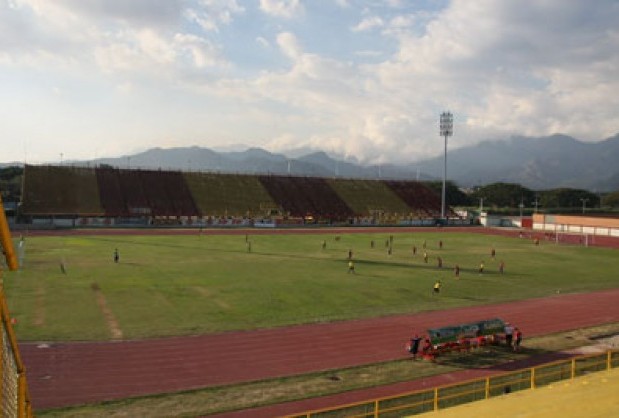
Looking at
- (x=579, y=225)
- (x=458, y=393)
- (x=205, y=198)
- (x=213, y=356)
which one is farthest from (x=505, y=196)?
A: (x=458, y=393)

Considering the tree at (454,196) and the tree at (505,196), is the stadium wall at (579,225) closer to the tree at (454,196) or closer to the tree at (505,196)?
the tree at (454,196)

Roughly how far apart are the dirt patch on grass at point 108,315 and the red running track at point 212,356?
1.33m

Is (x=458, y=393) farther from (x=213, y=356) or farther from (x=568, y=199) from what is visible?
(x=568, y=199)

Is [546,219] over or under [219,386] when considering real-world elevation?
over

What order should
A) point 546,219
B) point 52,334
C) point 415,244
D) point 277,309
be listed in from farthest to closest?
point 546,219, point 415,244, point 277,309, point 52,334

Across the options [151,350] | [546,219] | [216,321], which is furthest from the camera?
[546,219]

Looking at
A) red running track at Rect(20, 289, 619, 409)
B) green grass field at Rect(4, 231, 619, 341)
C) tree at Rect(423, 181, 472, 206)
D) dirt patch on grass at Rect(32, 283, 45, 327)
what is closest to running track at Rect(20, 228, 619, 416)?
red running track at Rect(20, 289, 619, 409)

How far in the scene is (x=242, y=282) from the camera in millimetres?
34125

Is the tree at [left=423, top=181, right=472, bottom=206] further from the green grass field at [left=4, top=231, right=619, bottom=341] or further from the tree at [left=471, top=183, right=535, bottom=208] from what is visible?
the green grass field at [left=4, top=231, right=619, bottom=341]

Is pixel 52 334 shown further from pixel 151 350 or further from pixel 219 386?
pixel 219 386

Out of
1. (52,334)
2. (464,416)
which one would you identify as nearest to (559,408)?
(464,416)

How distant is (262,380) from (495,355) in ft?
31.2

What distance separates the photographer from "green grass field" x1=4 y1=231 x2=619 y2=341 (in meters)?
24.8

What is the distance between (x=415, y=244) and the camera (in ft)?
200
